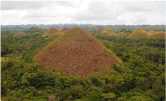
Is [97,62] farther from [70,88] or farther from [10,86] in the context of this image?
[10,86]

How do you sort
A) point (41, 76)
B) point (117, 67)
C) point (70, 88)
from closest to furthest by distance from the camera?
point (70, 88) < point (41, 76) < point (117, 67)

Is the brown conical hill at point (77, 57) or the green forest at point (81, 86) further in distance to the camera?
the brown conical hill at point (77, 57)

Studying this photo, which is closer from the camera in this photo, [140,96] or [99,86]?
[140,96]

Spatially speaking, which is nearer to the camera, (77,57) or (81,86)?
(81,86)

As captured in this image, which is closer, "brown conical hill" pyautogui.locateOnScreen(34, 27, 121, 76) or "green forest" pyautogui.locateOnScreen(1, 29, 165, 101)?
"green forest" pyautogui.locateOnScreen(1, 29, 165, 101)

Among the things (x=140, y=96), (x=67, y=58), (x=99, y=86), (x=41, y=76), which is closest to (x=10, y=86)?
(x=41, y=76)

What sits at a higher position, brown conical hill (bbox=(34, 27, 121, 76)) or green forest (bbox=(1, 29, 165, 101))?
brown conical hill (bbox=(34, 27, 121, 76))

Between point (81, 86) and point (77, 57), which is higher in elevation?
point (77, 57)

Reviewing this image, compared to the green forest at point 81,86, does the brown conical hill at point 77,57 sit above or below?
above
